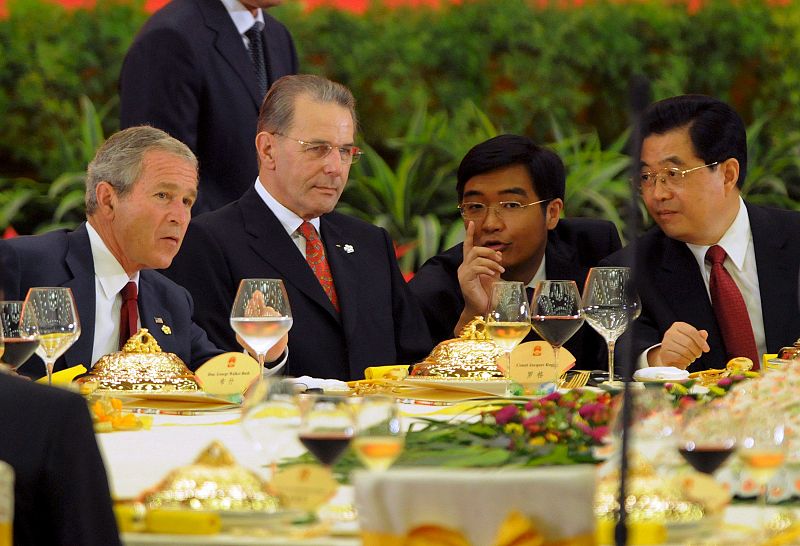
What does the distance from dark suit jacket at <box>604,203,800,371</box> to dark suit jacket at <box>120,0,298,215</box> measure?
1256mm

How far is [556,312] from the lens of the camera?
2.71 metres

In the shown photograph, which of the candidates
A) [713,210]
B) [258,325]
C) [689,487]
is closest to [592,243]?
[713,210]

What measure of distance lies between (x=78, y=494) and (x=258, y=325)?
1228mm

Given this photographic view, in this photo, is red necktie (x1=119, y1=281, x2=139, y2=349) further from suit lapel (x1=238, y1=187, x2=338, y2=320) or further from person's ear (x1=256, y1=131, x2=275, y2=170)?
person's ear (x1=256, y1=131, x2=275, y2=170)

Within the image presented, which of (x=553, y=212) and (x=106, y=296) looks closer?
(x=106, y=296)

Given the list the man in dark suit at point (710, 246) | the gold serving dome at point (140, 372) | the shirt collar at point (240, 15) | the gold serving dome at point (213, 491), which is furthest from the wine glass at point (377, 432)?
the shirt collar at point (240, 15)

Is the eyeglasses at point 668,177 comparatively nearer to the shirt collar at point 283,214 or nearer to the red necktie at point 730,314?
the red necktie at point 730,314

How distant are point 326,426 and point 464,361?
1347mm

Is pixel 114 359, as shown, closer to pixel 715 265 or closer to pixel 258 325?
pixel 258 325

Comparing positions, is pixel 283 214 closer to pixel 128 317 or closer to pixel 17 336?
pixel 128 317

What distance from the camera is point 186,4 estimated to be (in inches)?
168

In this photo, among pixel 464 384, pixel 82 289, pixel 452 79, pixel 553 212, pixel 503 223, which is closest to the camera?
pixel 464 384

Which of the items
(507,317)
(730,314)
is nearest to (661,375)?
(507,317)

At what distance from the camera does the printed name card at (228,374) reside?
8.02 feet
